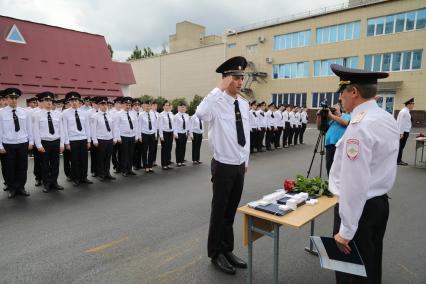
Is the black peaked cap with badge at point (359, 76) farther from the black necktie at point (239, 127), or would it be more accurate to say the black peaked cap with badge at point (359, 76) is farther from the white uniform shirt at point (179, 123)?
the white uniform shirt at point (179, 123)

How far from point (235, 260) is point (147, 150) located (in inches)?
236

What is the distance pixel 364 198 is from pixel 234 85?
1873 millimetres

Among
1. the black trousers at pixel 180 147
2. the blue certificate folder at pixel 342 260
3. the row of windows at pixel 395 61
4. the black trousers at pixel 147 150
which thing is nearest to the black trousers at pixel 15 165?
the black trousers at pixel 147 150

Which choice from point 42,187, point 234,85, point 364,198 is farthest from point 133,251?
point 42,187

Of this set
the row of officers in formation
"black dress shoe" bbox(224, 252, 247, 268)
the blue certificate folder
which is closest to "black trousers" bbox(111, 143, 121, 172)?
the row of officers in formation

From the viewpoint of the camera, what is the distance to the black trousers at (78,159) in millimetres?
7160

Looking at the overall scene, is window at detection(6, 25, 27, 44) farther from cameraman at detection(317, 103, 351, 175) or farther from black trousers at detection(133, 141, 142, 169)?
cameraman at detection(317, 103, 351, 175)

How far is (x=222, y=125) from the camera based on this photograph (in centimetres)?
338

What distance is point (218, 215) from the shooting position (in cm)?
338

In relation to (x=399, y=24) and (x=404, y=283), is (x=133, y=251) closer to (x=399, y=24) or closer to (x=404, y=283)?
(x=404, y=283)

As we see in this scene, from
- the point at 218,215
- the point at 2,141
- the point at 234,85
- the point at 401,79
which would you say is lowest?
the point at 218,215

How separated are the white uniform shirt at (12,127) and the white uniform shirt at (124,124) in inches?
83.0

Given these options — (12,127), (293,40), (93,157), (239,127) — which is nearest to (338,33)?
(293,40)

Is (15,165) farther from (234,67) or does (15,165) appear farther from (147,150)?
(234,67)
